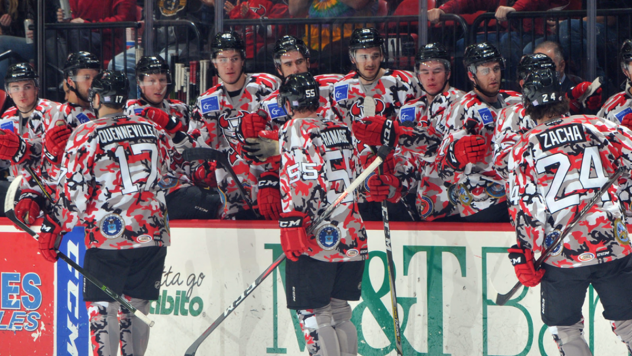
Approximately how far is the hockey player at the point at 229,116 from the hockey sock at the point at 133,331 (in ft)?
2.79

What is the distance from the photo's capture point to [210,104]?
423 centimetres

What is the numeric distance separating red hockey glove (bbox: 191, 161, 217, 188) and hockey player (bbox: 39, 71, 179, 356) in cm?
76

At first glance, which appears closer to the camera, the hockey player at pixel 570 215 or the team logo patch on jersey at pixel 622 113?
the hockey player at pixel 570 215

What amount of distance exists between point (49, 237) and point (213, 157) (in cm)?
93

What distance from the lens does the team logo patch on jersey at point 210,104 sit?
4227mm

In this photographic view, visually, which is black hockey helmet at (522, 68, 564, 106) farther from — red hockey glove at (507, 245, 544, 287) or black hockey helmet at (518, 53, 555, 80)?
black hockey helmet at (518, 53, 555, 80)

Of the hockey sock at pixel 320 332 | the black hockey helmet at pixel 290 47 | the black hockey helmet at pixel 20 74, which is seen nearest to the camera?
the hockey sock at pixel 320 332

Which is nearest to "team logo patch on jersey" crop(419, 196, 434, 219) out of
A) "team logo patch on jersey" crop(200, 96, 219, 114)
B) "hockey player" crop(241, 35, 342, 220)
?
"hockey player" crop(241, 35, 342, 220)

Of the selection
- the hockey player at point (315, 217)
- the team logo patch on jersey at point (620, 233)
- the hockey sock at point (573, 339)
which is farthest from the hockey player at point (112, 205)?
the team logo patch on jersey at point (620, 233)

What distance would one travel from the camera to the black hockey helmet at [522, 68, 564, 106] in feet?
9.73

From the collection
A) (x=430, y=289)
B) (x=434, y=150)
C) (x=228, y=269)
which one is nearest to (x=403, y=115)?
(x=434, y=150)

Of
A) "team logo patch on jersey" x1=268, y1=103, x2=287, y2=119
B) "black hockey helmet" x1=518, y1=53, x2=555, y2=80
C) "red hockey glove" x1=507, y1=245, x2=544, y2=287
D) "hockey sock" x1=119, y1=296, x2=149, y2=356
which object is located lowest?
"hockey sock" x1=119, y1=296, x2=149, y2=356

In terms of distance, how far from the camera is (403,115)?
13.6 feet

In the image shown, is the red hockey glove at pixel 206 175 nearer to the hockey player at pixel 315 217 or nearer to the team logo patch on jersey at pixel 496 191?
the hockey player at pixel 315 217
